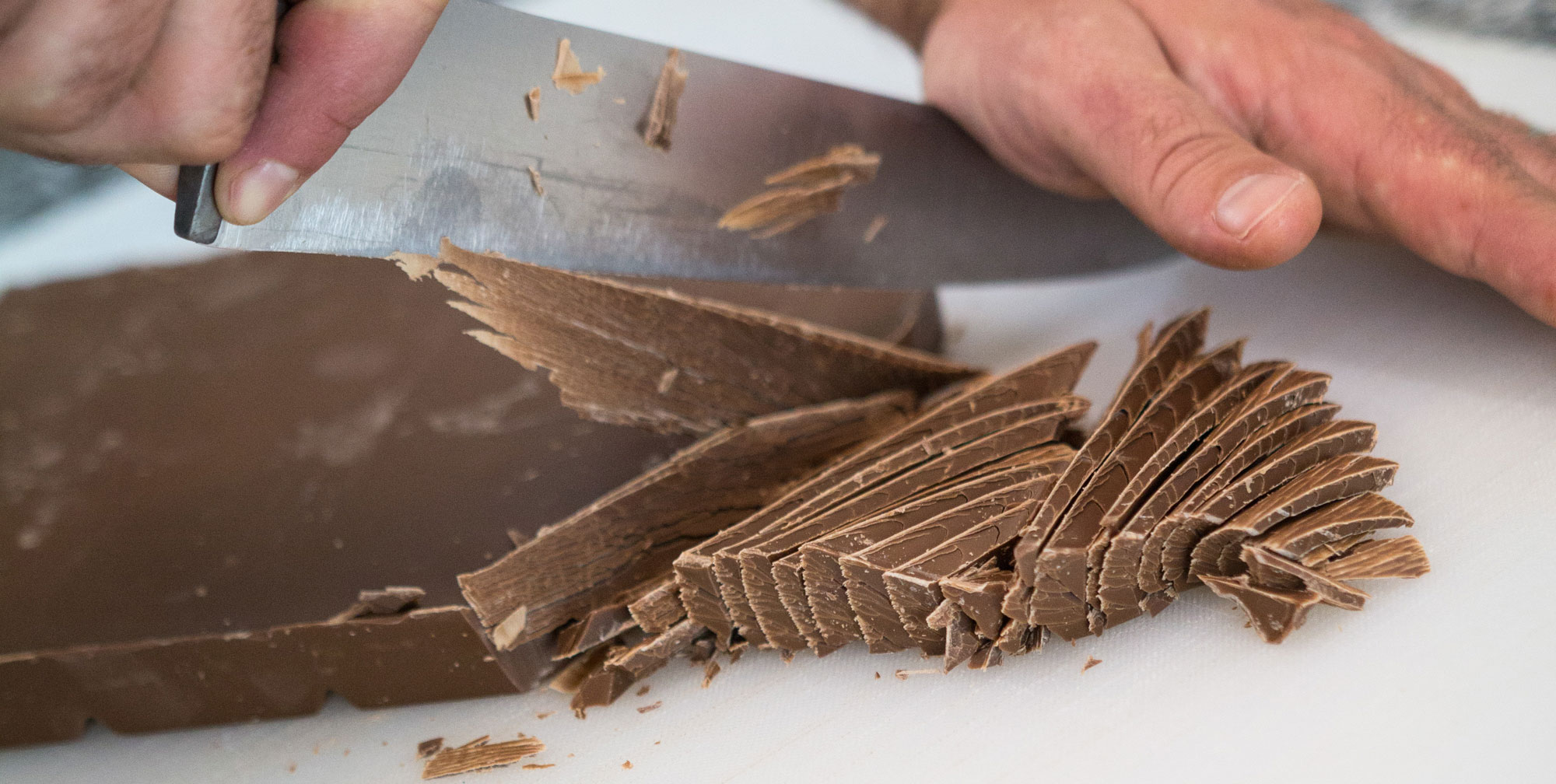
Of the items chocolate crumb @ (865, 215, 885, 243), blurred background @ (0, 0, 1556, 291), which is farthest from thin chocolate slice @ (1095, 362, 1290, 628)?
blurred background @ (0, 0, 1556, 291)

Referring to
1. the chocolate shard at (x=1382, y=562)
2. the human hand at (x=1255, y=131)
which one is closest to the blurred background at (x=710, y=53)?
the human hand at (x=1255, y=131)

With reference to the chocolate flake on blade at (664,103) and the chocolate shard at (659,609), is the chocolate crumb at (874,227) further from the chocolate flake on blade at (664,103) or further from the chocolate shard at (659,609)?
the chocolate shard at (659,609)

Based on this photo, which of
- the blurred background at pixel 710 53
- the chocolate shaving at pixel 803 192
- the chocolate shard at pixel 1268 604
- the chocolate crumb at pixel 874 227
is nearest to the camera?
the chocolate shard at pixel 1268 604

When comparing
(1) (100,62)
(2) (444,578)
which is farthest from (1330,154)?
(1) (100,62)

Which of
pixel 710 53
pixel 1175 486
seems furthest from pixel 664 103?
pixel 710 53

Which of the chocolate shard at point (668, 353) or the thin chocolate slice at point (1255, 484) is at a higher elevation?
the thin chocolate slice at point (1255, 484)

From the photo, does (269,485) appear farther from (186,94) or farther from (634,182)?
(186,94)
